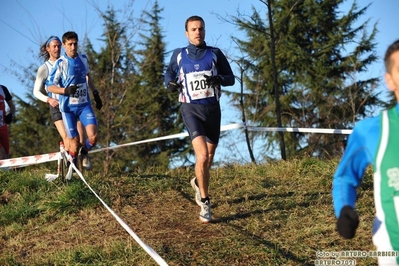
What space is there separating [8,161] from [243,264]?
5.51 meters

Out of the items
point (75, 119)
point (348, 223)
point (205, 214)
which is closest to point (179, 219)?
point (205, 214)

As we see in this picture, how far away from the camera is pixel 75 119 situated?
8.73 m

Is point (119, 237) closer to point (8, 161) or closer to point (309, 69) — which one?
point (8, 161)

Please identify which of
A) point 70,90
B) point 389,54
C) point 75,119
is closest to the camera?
point 389,54

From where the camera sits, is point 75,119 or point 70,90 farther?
point 75,119

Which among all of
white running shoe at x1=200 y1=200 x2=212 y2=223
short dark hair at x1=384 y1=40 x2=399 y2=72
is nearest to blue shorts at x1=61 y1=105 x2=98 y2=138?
white running shoe at x1=200 y1=200 x2=212 y2=223

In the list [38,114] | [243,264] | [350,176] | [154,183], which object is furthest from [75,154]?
[38,114]

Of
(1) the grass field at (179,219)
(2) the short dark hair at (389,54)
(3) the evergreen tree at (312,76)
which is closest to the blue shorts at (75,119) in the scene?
(1) the grass field at (179,219)

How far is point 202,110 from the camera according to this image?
21.4 ft

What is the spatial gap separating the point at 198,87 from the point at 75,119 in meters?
2.92

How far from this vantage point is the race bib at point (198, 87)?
654 centimetres

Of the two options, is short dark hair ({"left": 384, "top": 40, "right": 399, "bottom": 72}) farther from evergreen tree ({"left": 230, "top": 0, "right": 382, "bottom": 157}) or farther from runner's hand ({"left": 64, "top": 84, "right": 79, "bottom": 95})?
evergreen tree ({"left": 230, "top": 0, "right": 382, "bottom": 157})

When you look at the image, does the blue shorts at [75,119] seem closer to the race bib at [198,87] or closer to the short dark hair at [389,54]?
the race bib at [198,87]

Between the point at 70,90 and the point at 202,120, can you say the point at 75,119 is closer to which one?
the point at 70,90
